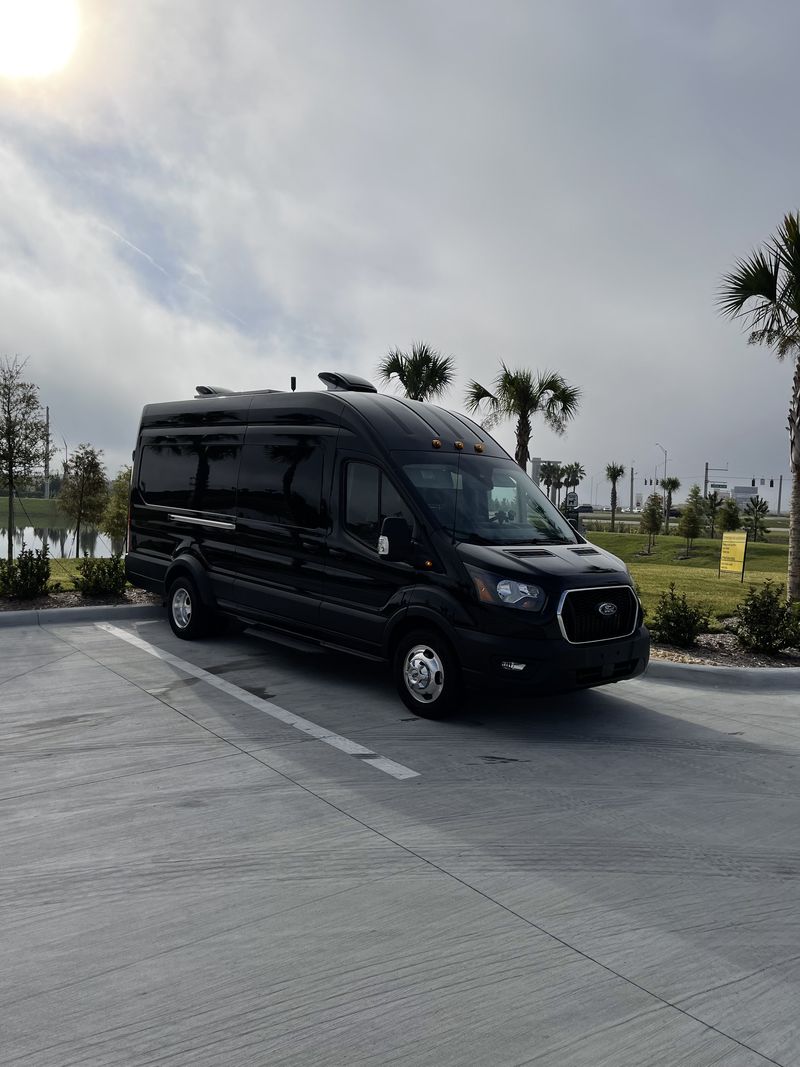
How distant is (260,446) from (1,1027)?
244 inches

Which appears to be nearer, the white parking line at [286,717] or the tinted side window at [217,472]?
the white parking line at [286,717]

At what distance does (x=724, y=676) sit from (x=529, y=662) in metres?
3.22

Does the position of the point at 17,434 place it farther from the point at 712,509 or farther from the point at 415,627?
the point at 712,509

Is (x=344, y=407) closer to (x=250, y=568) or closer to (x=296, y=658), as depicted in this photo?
(x=250, y=568)

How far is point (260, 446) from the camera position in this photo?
8445mm

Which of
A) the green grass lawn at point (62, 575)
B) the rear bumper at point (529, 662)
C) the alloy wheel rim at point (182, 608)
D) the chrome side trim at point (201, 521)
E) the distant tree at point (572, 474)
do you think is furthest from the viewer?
the distant tree at point (572, 474)

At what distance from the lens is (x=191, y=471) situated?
372 inches

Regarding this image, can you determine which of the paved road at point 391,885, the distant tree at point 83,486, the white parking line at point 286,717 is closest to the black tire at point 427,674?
the paved road at point 391,885

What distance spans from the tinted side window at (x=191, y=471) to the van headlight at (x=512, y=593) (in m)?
3.45

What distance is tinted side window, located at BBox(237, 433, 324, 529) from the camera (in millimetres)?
7684

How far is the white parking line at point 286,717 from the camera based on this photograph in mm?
5473

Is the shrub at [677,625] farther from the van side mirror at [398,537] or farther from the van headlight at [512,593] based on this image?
the van side mirror at [398,537]

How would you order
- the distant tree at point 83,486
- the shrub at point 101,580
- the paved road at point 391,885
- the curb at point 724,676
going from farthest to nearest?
the distant tree at point 83,486 → the shrub at point 101,580 → the curb at point 724,676 → the paved road at point 391,885

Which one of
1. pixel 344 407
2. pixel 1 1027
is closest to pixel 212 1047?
pixel 1 1027
